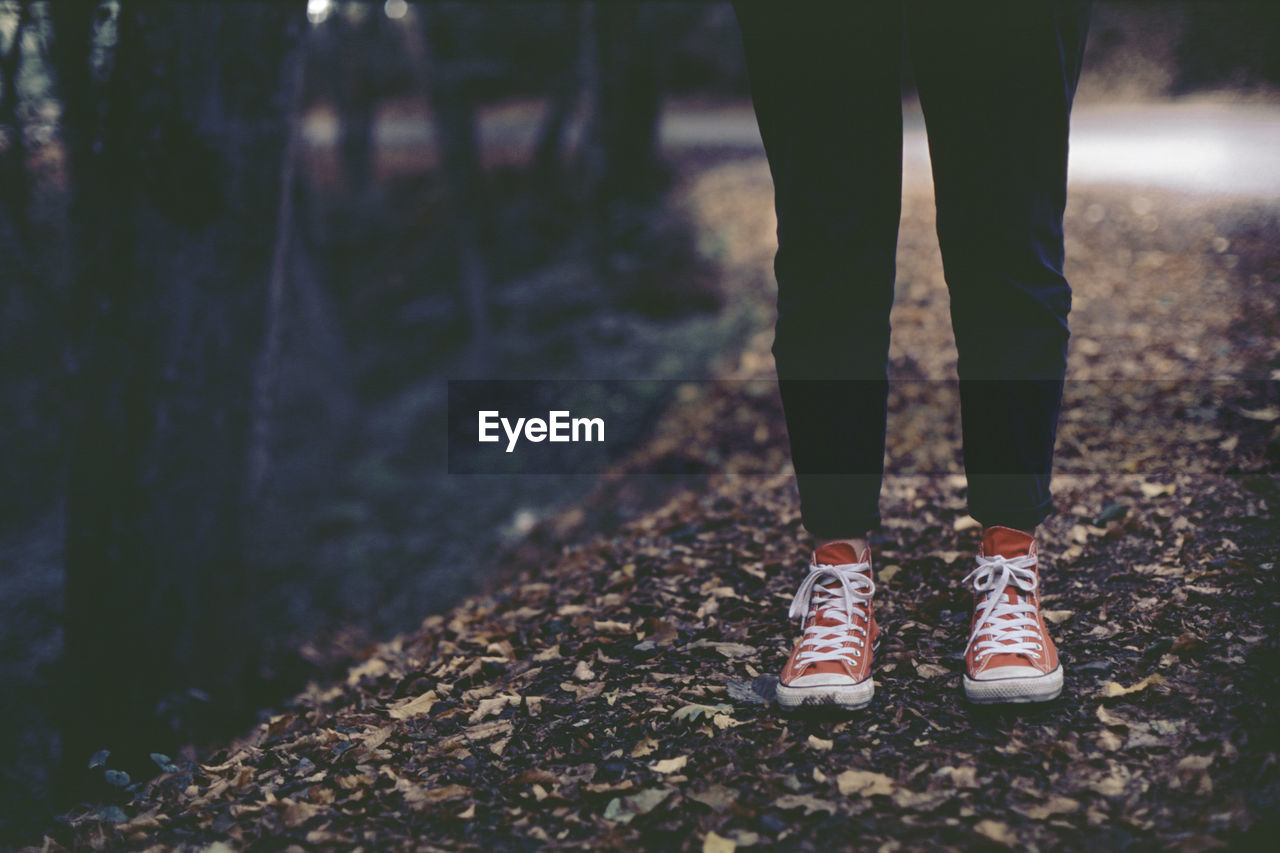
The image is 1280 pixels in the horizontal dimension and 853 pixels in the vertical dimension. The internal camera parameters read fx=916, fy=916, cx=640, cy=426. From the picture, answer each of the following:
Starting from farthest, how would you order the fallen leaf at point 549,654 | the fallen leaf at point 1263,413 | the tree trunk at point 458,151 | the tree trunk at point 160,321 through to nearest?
1. the tree trunk at point 458,151
2. the fallen leaf at point 1263,413
3. the tree trunk at point 160,321
4. the fallen leaf at point 549,654

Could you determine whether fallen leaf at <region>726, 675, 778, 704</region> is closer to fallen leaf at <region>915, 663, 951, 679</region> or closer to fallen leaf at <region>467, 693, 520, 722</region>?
fallen leaf at <region>915, 663, 951, 679</region>

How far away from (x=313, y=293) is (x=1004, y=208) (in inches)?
324

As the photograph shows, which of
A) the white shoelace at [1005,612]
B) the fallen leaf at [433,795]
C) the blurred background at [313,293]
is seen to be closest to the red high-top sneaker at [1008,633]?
the white shoelace at [1005,612]

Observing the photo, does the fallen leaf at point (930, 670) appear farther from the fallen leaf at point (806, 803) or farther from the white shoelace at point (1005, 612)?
the fallen leaf at point (806, 803)

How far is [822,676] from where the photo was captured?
2059mm

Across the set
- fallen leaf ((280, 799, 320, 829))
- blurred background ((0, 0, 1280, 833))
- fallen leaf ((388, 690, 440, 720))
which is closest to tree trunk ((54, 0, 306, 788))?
blurred background ((0, 0, 1280, 833))

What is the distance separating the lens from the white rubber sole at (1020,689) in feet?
6.49

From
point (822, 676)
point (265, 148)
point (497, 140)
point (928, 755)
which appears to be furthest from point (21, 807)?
point (497, 140)

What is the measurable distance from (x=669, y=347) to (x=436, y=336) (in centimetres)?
393

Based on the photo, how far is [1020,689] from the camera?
1.98 meters

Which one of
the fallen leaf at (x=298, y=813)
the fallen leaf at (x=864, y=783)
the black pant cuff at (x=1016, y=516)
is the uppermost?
the black pant cuff at (x=1016, y=516)

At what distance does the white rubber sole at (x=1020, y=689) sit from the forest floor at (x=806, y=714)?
0.04 m

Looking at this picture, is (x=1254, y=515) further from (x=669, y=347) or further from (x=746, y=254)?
(x=746, y=254)

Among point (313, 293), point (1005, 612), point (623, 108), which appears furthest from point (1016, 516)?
point (623, 108)
